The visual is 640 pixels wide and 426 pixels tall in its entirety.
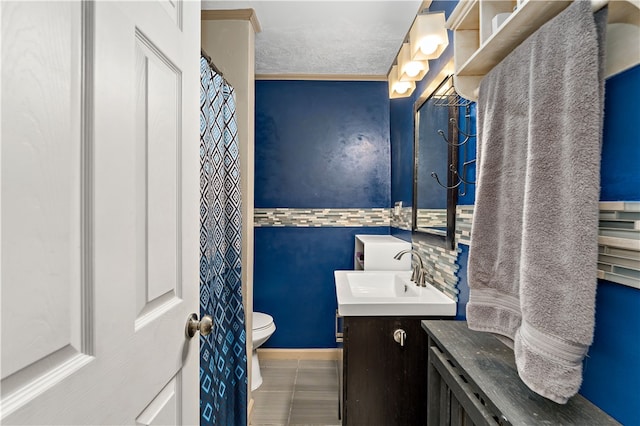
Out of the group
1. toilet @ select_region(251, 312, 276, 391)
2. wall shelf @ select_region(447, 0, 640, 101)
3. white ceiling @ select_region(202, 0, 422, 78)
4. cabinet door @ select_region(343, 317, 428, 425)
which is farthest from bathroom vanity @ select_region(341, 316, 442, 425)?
white ceiling @ select_region(202, 0, 422, 78)

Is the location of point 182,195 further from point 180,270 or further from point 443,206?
point 443,206

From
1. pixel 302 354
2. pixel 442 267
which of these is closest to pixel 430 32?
pixel 442 267

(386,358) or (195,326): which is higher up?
(195,326)

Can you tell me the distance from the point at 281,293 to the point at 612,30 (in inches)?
107

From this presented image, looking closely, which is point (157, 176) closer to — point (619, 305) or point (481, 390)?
point (481, 390)

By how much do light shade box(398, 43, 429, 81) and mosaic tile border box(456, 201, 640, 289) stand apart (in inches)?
56.4

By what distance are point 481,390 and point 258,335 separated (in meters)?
1.77

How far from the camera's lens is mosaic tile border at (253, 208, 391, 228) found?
3.02 meters

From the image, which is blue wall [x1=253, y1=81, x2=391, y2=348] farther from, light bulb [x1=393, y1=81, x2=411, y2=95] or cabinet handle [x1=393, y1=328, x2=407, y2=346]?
cabinet handle [x1=393, y1=328, x2=407, y2=346]

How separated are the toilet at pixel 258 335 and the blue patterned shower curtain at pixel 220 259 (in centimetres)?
62

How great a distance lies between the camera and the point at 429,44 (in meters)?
1.64

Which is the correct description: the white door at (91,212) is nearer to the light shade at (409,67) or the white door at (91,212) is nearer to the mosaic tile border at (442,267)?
the mosaic tile border at (442,267)

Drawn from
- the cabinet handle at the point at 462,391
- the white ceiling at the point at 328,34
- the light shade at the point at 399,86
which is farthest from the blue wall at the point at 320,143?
the cabinet handle at the point at 462,391

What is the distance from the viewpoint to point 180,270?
85 centimetres
